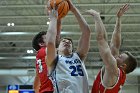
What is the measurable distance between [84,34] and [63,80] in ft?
2.27

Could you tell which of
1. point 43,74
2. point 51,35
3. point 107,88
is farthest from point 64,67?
point 43,74

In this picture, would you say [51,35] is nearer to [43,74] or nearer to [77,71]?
[77,71]

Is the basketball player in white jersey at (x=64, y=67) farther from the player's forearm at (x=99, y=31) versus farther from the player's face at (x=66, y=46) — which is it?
the player's forearm at (x=99, y=31)

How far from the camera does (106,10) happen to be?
13.5m

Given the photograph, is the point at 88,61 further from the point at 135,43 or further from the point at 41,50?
the point at 41,50

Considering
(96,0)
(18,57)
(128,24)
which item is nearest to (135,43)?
(128,24)

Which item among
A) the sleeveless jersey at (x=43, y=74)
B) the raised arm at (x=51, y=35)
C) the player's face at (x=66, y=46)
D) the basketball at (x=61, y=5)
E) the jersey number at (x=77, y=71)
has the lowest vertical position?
the sleeveless jersey at (x=43, y=74)

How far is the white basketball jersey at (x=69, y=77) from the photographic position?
3.29 m

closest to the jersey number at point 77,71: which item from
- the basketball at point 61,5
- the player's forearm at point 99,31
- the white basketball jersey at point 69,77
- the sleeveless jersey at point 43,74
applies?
the white basketball jersey at point 69,77

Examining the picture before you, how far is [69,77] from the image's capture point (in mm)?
3309

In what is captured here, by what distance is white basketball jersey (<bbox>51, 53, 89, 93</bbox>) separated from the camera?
3.29 m

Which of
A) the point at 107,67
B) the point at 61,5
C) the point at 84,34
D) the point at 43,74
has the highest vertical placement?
the point at 61,5

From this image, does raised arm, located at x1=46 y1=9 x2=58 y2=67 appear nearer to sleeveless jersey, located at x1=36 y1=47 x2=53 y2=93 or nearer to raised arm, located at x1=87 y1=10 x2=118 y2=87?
raised arm, located at x1=87 y1=10 x2=118 y2=87

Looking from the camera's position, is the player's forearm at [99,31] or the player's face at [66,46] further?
the player's face at [66,46]
